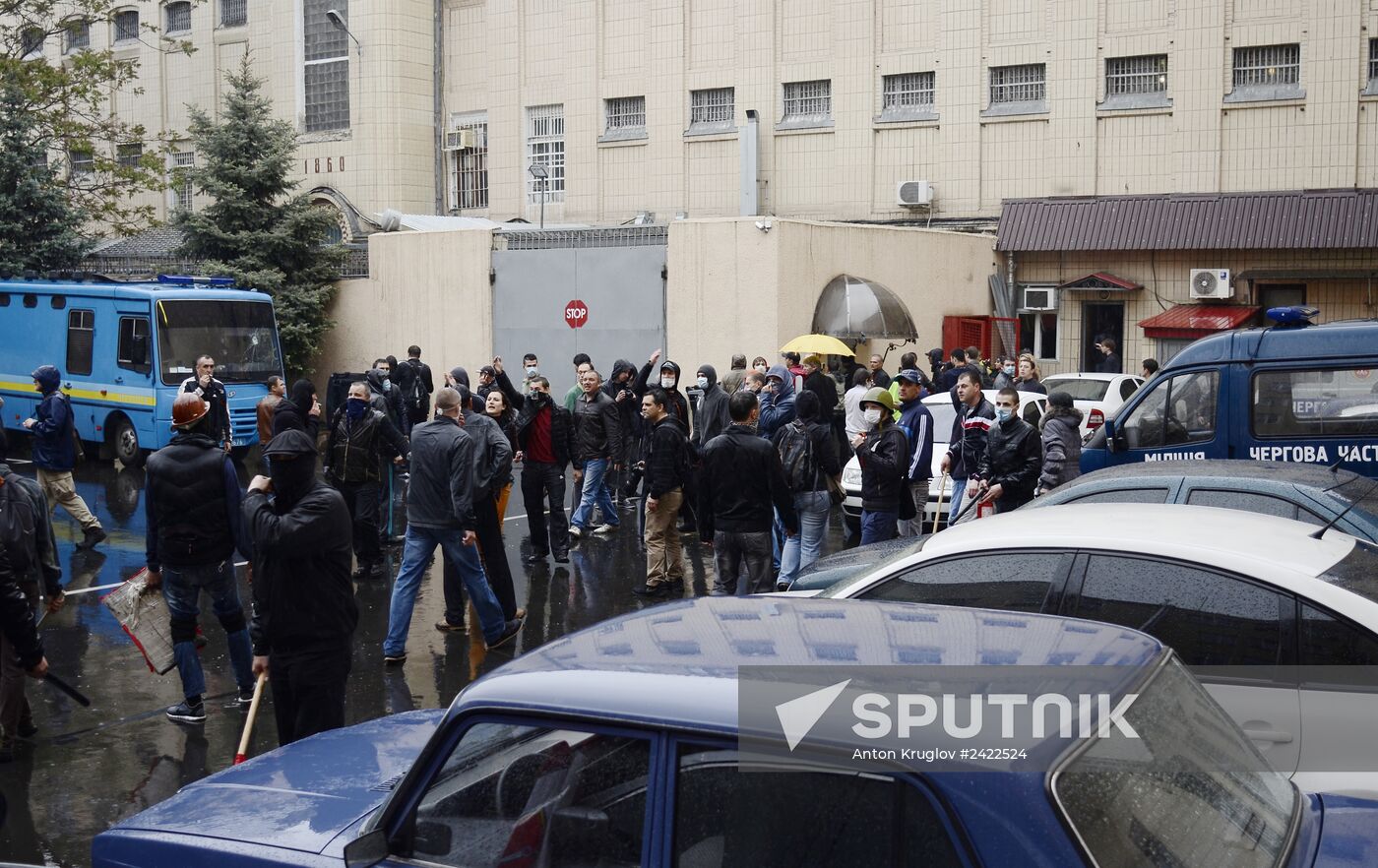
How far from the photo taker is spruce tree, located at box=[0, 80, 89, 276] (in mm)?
27625

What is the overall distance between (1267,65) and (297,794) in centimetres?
2488

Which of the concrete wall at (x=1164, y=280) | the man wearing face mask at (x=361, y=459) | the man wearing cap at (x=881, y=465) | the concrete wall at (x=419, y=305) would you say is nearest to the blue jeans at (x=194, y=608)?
the man wearing face mask at (x=361, y=459)

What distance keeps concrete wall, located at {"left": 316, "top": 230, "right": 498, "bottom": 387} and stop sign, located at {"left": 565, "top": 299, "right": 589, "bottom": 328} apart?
6.05 feet

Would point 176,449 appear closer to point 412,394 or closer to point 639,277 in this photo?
point 412,394

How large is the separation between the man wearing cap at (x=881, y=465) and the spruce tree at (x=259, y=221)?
19.1 metres

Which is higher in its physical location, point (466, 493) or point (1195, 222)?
point (1195, 222)

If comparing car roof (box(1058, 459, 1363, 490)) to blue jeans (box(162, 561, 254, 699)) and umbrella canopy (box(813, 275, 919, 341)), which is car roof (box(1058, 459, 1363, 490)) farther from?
umbrella canopy (box(813, 275, 919, 341))

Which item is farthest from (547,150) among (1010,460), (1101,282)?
(1010,460)

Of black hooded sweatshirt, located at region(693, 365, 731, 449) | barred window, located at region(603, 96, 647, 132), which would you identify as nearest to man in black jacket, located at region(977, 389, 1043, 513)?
black hooded sweatshirt, located at region(693, 365, 731, 449)

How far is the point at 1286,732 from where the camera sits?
15.9ft

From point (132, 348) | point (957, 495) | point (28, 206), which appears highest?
point (28, 206)

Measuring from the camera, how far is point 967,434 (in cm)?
1137

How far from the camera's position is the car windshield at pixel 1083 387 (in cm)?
2095

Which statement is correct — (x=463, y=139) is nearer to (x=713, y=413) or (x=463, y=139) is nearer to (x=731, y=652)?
(x=713, y=413)
